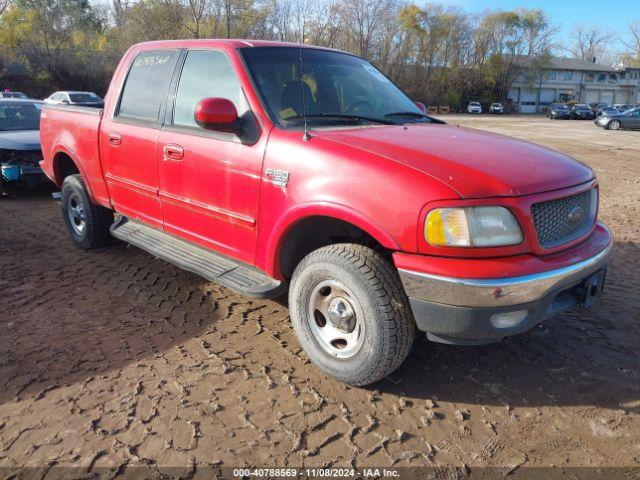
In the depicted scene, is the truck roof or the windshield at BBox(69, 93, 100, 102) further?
the windshield at BBox(69, 93, 100, 102)

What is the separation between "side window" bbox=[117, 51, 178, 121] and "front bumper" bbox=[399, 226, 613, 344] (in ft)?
8.82

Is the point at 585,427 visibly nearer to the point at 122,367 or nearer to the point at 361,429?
the point at 361,429

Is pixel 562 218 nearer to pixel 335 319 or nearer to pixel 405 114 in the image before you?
pixel 335 319

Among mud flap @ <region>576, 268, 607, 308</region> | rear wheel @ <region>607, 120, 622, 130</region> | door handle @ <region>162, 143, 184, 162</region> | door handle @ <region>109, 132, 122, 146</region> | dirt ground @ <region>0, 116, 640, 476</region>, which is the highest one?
rear wheel @ <region>607, 120, 622, 130</region>

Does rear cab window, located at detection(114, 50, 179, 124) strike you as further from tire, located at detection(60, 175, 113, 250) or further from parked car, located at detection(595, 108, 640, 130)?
parked car, located at detection(595, 108, 640, 130)

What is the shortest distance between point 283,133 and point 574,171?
1759 mm

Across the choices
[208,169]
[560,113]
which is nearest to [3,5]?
[208,169]

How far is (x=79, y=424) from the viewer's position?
2648 millimetres

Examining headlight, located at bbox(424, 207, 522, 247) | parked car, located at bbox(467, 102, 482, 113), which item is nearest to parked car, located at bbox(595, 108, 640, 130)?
parked car, located at bbox(467, 102, 482, 113)

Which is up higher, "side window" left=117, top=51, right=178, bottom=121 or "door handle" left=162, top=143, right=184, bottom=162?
"side window" left=117, top=51, right=178, bottom=121

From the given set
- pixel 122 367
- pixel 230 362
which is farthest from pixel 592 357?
pixel 122 367

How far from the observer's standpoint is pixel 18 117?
9.00 meters

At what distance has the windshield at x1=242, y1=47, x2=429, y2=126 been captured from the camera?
342 centimetres

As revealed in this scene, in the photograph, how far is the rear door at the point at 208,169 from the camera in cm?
331
